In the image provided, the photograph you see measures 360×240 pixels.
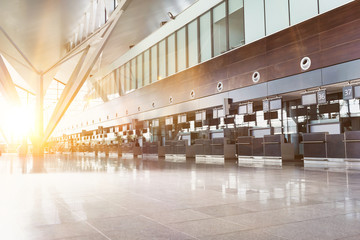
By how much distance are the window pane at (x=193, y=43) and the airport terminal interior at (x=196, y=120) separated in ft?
0.35

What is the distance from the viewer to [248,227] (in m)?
2.45

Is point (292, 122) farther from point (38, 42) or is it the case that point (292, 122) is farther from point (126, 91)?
point (38, 42)

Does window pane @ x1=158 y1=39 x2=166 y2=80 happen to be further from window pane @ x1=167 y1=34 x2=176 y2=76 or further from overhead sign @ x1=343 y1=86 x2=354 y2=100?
overhead sign @ x1=343 y1=86 x2=354 y2=100

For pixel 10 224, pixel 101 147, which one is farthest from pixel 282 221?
pixel 101 147

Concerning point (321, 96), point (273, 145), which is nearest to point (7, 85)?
point (273, 145)

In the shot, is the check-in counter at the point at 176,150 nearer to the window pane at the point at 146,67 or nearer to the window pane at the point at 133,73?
the window pane at the point at 146,67

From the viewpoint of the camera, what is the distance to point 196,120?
1864cm

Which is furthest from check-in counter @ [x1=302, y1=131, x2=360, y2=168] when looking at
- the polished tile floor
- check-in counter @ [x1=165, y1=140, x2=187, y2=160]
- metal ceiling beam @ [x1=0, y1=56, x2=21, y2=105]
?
metal ceiling beam @ [x1=0, y1=56, x2=21, y2=105]

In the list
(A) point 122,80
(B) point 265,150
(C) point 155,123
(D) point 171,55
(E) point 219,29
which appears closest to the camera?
(B) point 265,150

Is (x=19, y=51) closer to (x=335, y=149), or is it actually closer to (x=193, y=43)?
(x=193, y=43)

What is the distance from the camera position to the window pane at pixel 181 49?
67.2ft

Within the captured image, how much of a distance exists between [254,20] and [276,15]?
1.37 metres

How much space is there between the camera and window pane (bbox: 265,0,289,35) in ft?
44.4

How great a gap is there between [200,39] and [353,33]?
31.6ft
